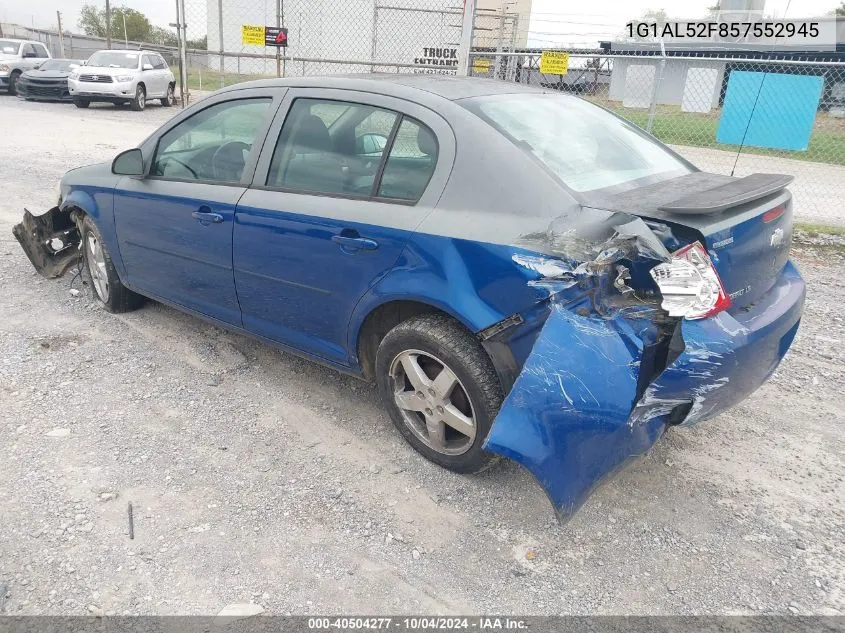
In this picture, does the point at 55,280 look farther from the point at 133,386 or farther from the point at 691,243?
the point at 691,243

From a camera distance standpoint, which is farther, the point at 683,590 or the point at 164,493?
the point at 164,493

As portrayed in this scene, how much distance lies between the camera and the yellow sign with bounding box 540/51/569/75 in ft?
26.0

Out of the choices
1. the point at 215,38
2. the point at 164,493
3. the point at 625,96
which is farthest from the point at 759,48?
the point at 164,493

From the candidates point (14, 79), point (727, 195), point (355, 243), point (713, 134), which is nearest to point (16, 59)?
point (14, 79)

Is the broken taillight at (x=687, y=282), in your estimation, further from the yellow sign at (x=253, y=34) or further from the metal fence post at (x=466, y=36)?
the yellow sign at (x=253, y=34)

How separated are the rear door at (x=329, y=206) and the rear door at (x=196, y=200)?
5.5 inches

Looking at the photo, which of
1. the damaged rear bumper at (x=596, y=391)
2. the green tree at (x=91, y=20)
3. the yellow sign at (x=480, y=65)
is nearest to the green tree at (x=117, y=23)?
the green tree at (x=91, y=20)

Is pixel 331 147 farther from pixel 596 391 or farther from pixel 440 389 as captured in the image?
pixel 596 391

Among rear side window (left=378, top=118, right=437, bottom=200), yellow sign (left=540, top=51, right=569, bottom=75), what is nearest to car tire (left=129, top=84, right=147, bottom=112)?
yellow sign (left=540, top=51, right=569, bottom=75)

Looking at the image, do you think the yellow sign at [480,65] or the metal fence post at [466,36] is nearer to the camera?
the metal fence post at [466,36]

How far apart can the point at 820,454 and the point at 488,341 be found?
1852 millimetres

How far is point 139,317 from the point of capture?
15.7 ft

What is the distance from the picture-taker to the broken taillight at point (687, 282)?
2.44 m

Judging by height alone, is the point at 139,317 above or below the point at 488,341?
below
